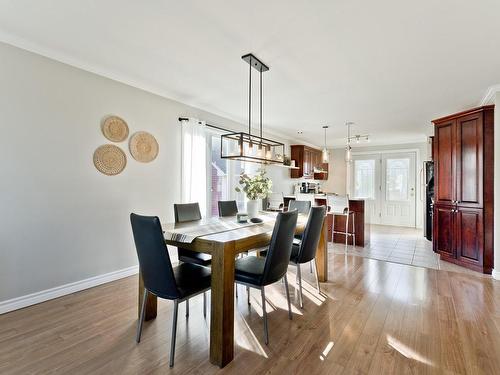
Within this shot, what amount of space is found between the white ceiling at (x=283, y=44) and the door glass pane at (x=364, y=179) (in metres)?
4.13

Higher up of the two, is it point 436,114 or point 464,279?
point 436,114

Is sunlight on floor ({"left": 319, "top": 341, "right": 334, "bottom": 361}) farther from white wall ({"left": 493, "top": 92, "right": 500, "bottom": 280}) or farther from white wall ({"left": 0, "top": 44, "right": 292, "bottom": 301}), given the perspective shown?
white wall ({"left": 493, "top": 92, "right": 500, "bottom": 280})

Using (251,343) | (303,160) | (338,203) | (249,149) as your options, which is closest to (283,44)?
(249,149)

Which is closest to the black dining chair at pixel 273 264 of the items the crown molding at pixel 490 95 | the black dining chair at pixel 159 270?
the black dining chair at pixel 159 270

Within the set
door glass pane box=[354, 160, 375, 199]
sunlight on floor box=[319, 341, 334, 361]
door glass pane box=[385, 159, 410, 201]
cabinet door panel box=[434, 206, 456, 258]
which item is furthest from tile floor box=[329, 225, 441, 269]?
sunlight on floor box=[319, 341, 334, 361]

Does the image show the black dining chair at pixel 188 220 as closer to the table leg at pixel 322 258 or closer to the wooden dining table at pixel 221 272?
the wooden dining table at pixel 221 272

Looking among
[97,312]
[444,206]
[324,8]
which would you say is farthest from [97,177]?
[444,206]

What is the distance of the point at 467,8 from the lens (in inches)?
74.5

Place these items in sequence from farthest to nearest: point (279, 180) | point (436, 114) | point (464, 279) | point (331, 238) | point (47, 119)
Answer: point (279, 180), point (331, 238), point (436, 114), point (464, 279), point (47, 119)

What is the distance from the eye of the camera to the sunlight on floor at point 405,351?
1807 millimetres

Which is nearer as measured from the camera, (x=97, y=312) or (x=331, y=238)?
(x=97, y=312)

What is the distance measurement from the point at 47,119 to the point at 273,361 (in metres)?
2.99

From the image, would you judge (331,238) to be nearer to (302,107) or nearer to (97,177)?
(302,107)

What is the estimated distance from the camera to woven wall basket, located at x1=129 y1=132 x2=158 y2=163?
3381mm
